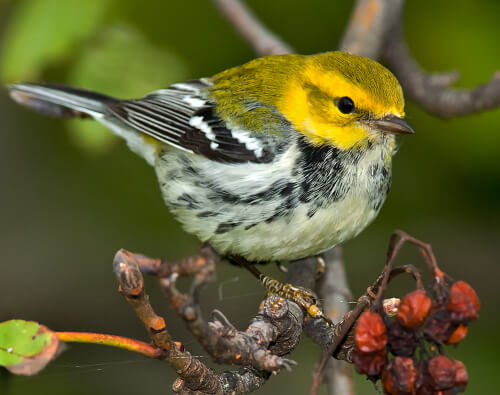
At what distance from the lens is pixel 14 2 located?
4602 mm

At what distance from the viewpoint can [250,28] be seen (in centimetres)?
421

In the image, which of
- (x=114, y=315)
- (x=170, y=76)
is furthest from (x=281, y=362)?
(x=114, y=315)

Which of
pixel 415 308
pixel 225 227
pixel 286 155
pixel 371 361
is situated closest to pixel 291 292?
pixel 225 227

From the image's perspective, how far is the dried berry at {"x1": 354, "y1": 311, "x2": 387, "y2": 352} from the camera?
1833 mm

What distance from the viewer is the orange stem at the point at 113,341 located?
1.69 metres

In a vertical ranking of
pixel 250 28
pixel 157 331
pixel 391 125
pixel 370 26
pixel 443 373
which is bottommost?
pixel 157 331

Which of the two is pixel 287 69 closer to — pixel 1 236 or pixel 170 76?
pixel 170 76

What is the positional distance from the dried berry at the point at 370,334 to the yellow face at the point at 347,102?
4.51ft

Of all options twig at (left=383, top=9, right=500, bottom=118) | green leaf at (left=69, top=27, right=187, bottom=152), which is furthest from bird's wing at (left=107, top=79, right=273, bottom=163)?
twig at (left=383, top=9, right=500, bottom=118)

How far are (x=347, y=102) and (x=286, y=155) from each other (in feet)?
1.22

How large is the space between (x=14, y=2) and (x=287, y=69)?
2.21m

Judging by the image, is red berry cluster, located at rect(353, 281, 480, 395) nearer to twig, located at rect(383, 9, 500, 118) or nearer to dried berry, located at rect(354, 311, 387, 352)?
dried berry, located at rect(354, 311, 387, 352)

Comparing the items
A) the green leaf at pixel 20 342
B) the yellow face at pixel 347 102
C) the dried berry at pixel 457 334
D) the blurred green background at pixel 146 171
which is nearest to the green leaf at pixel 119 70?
the blurred green background at pixel 146 171

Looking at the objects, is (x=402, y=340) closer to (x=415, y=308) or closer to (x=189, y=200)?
(x=415, y=308)
